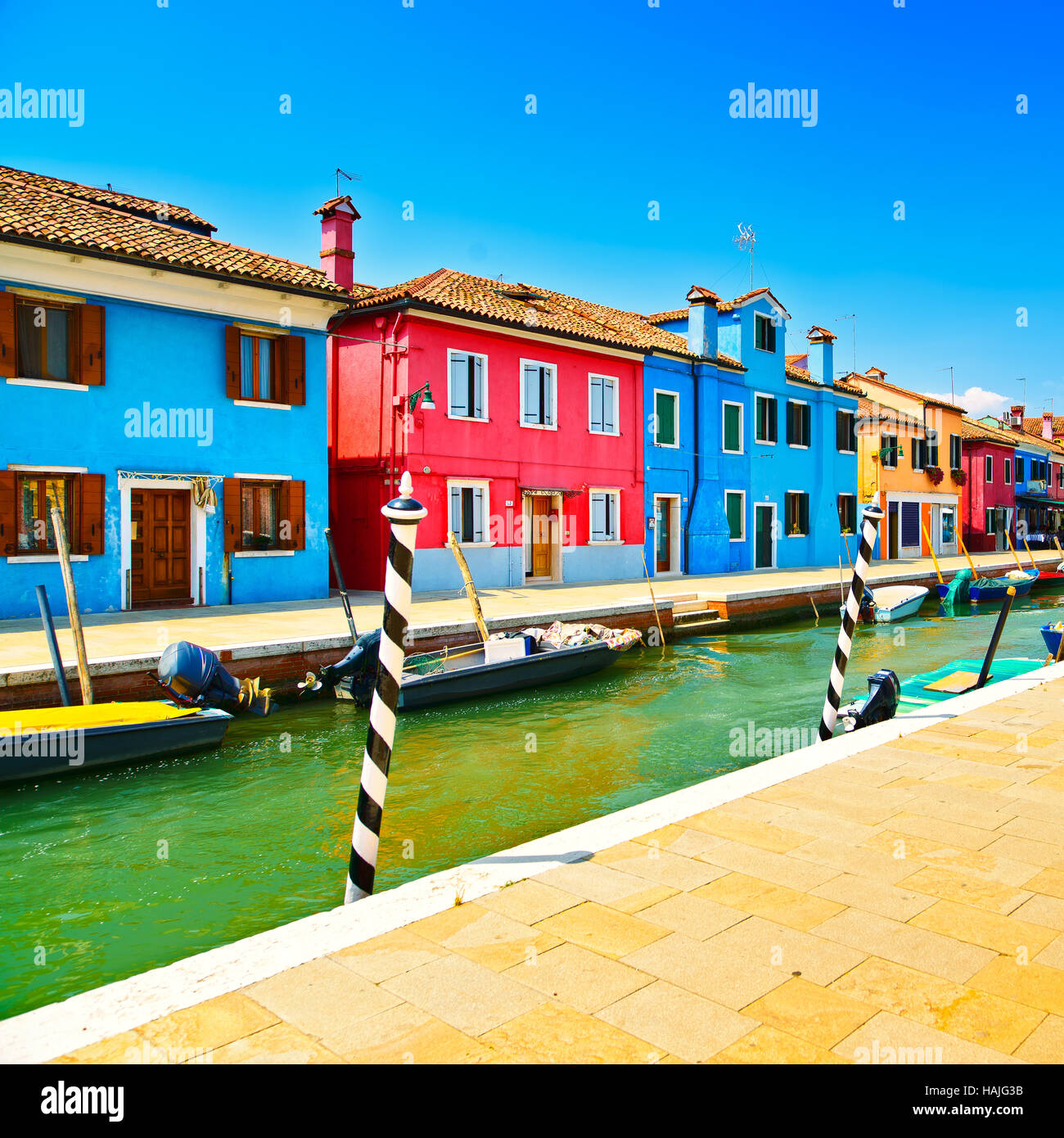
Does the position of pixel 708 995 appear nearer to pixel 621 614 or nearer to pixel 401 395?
pixel 621 614

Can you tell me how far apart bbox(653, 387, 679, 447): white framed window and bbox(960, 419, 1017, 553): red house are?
24871 mm

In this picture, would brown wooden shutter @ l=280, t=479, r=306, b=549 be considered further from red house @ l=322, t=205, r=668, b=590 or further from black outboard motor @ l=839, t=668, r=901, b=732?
black outboard motor @ l=839, t=668, r=901, b=732

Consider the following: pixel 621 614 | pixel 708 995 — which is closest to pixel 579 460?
pixel 621 614

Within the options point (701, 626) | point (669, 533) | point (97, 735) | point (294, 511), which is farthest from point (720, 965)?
point (669, 533)

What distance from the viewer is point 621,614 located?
16234 millimetres

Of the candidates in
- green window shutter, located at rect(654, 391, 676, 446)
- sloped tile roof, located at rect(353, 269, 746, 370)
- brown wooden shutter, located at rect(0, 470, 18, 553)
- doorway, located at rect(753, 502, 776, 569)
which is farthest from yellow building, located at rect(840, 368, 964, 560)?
brown wooden shutter, located at rect(0, 470, 18, 553)

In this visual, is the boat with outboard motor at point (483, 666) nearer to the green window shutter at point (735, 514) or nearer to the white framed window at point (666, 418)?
the white framed window at point (666, 418)

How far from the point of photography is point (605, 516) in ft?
77.6

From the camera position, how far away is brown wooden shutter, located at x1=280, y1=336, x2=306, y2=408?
1680 cm

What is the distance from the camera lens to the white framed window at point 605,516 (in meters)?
23.3

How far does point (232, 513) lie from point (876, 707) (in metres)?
11.9

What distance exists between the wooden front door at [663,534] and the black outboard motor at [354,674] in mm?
15554

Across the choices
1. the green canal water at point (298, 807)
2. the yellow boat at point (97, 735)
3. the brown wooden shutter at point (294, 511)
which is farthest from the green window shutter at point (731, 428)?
the yellow boat at point (97, 735)

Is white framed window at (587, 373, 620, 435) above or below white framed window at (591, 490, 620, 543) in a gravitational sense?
above
